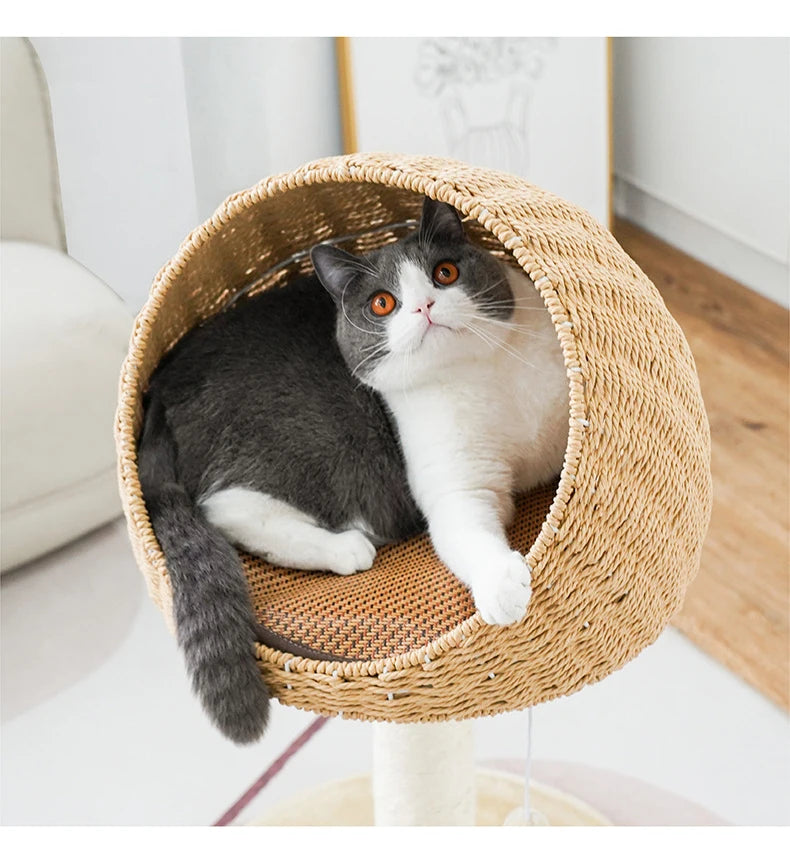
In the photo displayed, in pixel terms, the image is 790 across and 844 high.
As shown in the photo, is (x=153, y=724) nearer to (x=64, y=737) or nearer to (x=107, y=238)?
(x=64, y=737)

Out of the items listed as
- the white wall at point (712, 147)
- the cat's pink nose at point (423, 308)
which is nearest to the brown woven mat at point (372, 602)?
the cat's pink nose at point (423, 308)

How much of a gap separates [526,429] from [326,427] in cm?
25

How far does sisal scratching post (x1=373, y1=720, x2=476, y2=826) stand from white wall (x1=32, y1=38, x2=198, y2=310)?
149 cm

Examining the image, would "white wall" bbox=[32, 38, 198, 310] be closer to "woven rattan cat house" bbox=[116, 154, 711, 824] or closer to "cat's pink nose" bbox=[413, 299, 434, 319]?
"woven rattan cat house" bbox=[116, 154, 711, 824]

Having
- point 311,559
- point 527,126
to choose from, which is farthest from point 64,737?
point 527,126

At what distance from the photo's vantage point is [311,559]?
1209mm

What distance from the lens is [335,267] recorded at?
123 centimetres

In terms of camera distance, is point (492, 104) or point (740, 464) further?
point (492, 104)

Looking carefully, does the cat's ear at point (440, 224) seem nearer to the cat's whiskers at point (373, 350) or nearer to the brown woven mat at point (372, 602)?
the cat's whiskers at point (373, 350)

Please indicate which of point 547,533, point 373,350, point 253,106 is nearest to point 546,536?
point 547,533

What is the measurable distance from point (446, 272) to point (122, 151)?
1.41 metres

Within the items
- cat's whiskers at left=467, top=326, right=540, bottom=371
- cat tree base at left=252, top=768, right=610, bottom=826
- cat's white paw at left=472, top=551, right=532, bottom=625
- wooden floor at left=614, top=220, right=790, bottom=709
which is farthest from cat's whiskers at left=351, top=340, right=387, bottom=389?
wooden floor at left=614, top=220, right=790, bottom=709

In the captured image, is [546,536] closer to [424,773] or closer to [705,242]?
[424,773]

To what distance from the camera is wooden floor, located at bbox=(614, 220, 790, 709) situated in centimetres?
176
